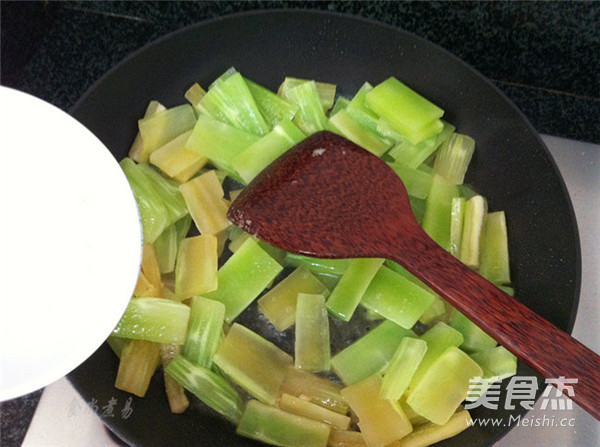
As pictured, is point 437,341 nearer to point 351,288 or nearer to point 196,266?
point 351,288

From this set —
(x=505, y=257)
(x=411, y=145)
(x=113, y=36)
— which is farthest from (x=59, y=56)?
(x=505, y=257)

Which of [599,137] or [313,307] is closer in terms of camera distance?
[313,307]

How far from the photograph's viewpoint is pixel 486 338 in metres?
0.93

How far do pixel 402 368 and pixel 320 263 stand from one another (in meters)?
0.22

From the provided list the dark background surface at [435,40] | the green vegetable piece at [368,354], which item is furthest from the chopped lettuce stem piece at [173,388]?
the dark background surface at [435,40]

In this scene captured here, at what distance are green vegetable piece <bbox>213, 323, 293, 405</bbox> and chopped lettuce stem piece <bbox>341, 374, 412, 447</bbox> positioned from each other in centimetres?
11

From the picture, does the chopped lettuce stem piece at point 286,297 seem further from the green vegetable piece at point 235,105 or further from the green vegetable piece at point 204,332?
the green vegetable piece at point 235,105

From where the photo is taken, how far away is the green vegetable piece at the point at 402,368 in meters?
0.86

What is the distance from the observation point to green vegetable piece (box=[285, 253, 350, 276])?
3.25 ft

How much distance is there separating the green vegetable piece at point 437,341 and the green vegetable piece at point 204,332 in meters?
0.31

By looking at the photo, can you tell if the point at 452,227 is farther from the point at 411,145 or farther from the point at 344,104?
the point at 344,104

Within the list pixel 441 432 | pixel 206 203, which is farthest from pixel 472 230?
pixel 206 203

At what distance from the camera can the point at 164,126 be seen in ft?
3.48

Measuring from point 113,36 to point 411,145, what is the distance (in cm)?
65
